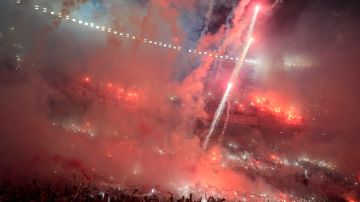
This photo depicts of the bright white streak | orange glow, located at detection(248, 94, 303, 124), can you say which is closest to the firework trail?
the bright white streak

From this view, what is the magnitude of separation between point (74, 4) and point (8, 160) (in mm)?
9124

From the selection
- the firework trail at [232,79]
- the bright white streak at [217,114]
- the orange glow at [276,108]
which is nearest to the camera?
the bright white streak at [217,114]

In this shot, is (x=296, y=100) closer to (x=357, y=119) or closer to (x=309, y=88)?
(x=309, y=88)

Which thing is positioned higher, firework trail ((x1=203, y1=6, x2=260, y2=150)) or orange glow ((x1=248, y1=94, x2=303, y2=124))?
firework trail ((x1=203, y1=6, x2=260, y2=150))

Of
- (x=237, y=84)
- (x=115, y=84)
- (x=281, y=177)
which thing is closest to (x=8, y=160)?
(x=115, y=84)

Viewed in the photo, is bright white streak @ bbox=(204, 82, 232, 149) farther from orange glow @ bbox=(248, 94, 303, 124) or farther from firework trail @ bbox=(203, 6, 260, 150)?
orange glow @ bbox=(248, 94, 303, 124)

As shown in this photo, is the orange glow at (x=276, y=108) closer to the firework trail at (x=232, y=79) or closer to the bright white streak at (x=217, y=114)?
the bright white streak at (x=217, y=114)

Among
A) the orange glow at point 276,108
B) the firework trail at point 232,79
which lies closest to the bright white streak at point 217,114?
the firework trail at point 232,79

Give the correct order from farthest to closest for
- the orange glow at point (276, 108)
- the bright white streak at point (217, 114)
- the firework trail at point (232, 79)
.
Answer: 1. the orange glow at point (276, 108)
2. the firework trail at point (232, 79)
3. the bright white streak at point (217, 114)

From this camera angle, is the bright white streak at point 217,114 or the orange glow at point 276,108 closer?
the bright white streak at point 217,114

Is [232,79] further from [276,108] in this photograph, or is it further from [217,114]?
[217,114]

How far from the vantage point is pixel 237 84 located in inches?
872

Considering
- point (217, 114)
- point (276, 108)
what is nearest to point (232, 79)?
point (276, 108)

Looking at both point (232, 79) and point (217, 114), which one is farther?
point (232, 79)
